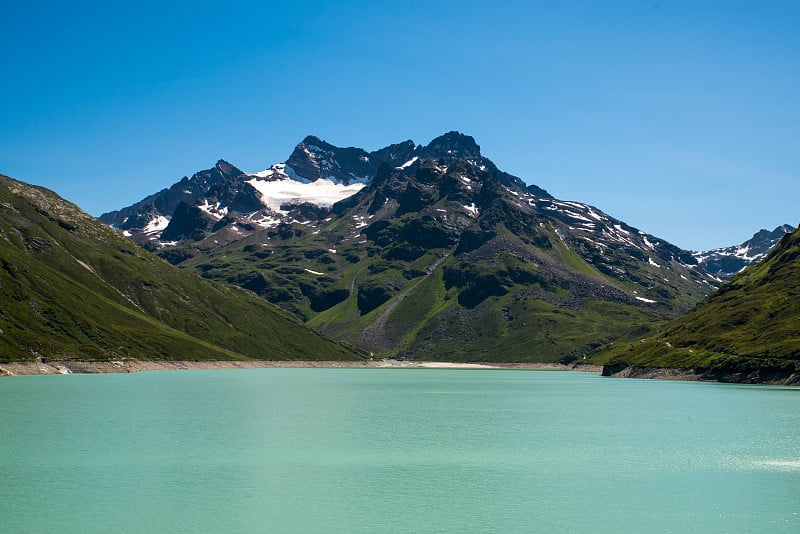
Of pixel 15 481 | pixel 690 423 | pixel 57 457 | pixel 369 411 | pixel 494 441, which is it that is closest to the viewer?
pixel 15 481

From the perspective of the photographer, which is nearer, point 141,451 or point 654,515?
point 654,515

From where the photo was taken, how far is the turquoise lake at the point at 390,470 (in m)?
43.7

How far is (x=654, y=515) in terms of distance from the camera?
149 feet

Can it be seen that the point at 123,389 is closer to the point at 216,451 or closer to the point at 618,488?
the point at 216,451

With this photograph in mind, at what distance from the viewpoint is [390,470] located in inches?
2393

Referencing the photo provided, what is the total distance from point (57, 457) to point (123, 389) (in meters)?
101

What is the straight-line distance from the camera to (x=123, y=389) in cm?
15850

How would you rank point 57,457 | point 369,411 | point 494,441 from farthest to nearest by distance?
1. point 369,411
2. point 494,441
3. point 57,457

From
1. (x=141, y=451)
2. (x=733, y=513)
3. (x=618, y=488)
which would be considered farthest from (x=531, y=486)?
(x=141, y=451)

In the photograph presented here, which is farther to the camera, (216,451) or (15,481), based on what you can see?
(216,451)

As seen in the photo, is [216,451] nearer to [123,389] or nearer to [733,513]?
[733,513]

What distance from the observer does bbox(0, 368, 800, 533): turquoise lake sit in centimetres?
4369

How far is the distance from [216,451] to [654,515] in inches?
1692

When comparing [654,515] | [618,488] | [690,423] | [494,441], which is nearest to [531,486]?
[618,488]
